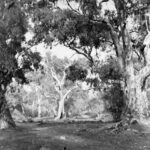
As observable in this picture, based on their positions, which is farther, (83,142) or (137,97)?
(137,97)

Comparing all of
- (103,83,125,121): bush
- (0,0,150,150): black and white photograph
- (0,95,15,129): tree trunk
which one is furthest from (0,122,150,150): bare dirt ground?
(103,83,125,121): bush

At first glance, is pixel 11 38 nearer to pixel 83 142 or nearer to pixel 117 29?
pixel 117 29

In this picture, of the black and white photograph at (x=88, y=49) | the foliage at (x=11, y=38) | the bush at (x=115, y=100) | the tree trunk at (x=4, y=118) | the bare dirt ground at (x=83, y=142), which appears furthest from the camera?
the bush at (x=115, y=100)

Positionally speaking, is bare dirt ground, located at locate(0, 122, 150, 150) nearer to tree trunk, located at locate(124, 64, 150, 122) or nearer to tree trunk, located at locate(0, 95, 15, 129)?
tree trunk, located at locate(124, 64, 150, 122)

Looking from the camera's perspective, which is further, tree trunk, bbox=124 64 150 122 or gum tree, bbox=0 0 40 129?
gum tree, bbox=0 0 40 129

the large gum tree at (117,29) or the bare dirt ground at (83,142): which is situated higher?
the large gum tree at (117,29)

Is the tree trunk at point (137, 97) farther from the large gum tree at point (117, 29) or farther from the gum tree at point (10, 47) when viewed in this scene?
the gum tree at point (10, 47)

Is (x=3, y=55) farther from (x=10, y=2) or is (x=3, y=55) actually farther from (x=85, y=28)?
(x=85, y=28)

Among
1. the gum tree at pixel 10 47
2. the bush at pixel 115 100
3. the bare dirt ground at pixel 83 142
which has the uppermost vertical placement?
the gum tree at pixel 10 47

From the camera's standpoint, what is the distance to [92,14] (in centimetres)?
1881

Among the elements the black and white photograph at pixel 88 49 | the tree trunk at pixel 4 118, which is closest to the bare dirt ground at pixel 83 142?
the black and white photograph at pixel 88 49

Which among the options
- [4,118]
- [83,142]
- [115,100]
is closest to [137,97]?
[83,142]

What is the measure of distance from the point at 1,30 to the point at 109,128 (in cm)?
1194

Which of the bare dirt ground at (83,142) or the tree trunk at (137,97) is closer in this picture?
the bare dirt ground at (83,142)
